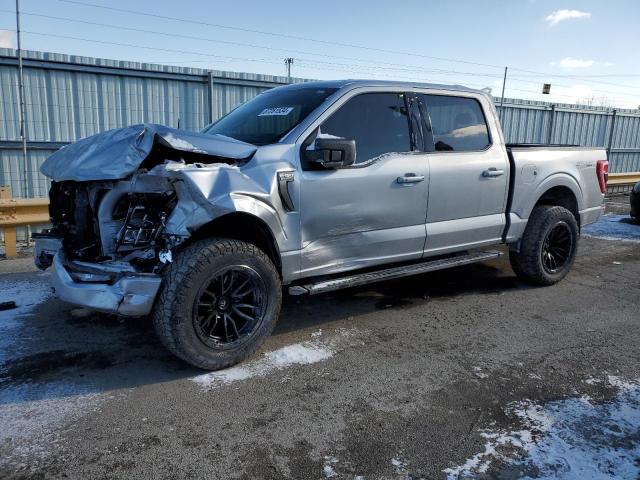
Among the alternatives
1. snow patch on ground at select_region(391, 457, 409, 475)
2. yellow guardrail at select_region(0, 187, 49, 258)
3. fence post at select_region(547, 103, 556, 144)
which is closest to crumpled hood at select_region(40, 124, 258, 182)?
snow patch on ground at select_region(391, 457, 409, 475)

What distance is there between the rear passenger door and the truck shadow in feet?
2.50

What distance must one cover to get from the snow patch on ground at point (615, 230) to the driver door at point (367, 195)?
5.50m

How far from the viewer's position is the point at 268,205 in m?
3.57

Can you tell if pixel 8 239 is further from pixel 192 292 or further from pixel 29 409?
pixel 192 292

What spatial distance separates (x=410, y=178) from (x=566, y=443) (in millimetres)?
2289

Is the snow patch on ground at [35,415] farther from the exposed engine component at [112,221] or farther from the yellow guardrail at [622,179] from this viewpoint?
the yellow guardrail at [622,179]

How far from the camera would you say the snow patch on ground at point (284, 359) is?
3.42 metres

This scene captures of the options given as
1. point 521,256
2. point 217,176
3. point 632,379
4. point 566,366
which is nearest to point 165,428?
point 217,176

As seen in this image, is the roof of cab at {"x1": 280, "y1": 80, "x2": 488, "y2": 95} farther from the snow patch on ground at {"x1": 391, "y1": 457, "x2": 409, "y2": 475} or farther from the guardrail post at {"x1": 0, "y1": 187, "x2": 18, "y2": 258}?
the guardrail post at {"x1": 0, "y1": 187, "x2": 18, "y2": 258}

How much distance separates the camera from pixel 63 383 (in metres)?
3.30

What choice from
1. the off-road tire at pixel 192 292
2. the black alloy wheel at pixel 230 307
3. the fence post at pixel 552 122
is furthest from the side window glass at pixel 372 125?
the fence post at pixel 552 122

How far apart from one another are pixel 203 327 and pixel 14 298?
Result: 2.56 m

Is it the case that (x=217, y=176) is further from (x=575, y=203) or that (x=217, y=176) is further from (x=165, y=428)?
(x=575, y=203)

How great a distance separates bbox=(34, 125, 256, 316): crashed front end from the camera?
3240mm
